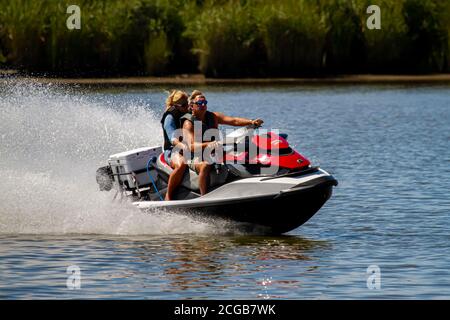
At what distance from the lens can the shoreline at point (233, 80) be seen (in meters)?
37.5

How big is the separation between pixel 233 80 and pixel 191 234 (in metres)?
26.6

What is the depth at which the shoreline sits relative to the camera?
123 ft

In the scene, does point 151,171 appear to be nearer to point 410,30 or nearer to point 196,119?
point 196,119

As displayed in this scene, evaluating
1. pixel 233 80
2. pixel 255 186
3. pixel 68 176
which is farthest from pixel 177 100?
pixel 233 80

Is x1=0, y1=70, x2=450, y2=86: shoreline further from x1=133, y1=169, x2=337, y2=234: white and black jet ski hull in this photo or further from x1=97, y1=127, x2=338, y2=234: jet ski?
x1=133, y1=169, x2=337, y2=234: white and black jet ski hull

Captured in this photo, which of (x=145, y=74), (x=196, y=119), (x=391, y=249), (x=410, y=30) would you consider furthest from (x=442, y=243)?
(x=410, y=30)

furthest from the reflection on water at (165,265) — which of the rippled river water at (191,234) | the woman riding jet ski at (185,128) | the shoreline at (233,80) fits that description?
the shoreline at (233,80)

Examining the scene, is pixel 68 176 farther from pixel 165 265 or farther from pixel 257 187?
pixel 165 265

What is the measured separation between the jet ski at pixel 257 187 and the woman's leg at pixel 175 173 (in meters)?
0.08

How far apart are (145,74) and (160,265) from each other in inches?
1063

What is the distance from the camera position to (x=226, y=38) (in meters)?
40.7

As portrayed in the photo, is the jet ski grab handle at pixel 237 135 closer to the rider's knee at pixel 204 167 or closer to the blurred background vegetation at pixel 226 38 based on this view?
the rider's knee at pixel 204 167

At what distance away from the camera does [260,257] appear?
1338 centimetres

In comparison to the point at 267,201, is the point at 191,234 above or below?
below
